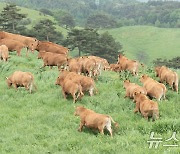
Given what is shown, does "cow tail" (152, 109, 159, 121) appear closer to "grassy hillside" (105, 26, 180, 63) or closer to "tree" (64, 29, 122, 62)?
"tree" (64, 29, 122, 62)

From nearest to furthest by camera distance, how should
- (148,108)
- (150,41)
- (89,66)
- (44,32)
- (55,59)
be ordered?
(148,108)
(89,66)
(55,59)
(44,32)
(150,41)

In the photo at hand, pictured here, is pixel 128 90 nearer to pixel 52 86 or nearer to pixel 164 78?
pixel 164 78

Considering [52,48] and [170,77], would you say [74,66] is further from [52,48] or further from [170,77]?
[52,48]

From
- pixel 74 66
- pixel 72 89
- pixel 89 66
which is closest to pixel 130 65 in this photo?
pixel 89 66

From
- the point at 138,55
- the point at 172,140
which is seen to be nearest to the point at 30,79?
the point at 172,140

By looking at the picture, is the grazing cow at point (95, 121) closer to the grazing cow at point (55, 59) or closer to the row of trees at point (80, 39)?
the grazing cow at point (55, 59)

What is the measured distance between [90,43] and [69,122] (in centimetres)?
5891

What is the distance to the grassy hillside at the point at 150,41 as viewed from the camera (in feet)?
458

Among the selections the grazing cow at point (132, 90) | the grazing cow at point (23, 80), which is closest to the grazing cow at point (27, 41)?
the grazing cow at point (23, 80)

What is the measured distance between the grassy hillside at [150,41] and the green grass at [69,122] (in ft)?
386

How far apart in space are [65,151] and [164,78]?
731cm

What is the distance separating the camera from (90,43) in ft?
235

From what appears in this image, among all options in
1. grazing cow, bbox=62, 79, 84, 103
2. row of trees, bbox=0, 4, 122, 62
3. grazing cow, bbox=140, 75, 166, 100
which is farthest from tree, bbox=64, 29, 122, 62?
grazing cow, bbox=140, 75, 166, 100

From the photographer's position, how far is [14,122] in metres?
13.5
